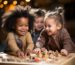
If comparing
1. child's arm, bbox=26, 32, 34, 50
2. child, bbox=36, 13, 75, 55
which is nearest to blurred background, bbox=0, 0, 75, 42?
child, bbox=36, 13, 75, 55

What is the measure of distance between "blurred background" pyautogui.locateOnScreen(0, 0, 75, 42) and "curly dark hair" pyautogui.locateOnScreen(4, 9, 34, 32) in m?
0.04

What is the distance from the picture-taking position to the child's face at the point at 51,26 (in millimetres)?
1575

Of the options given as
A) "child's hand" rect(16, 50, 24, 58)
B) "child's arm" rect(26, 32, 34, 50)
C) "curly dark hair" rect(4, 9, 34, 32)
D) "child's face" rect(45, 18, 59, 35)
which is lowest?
"child's hand" rect(16, 50, 24, 58)

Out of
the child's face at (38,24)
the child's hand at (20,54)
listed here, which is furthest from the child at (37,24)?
the child's hand at (20,54)

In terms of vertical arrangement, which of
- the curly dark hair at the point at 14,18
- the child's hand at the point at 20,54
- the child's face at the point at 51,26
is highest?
the curly dark hair at the point at 14,18

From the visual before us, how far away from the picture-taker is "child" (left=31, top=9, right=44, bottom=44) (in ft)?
5.25

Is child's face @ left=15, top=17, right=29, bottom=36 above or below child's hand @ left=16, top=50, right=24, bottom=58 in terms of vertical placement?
above

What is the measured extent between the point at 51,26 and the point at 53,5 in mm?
128

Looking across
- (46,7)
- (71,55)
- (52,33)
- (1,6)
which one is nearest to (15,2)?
(1,6)

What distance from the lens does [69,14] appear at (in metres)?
1.56

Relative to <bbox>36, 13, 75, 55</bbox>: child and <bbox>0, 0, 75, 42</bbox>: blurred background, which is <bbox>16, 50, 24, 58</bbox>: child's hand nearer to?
<bbox>36, 13, 75, 55</bbox>: child

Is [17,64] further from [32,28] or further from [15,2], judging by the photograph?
[15,2]

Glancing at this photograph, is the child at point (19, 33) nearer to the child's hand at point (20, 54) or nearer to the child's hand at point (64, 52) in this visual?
the child's hand at point (20, 54)

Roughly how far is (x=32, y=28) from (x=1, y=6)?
0.80ft
